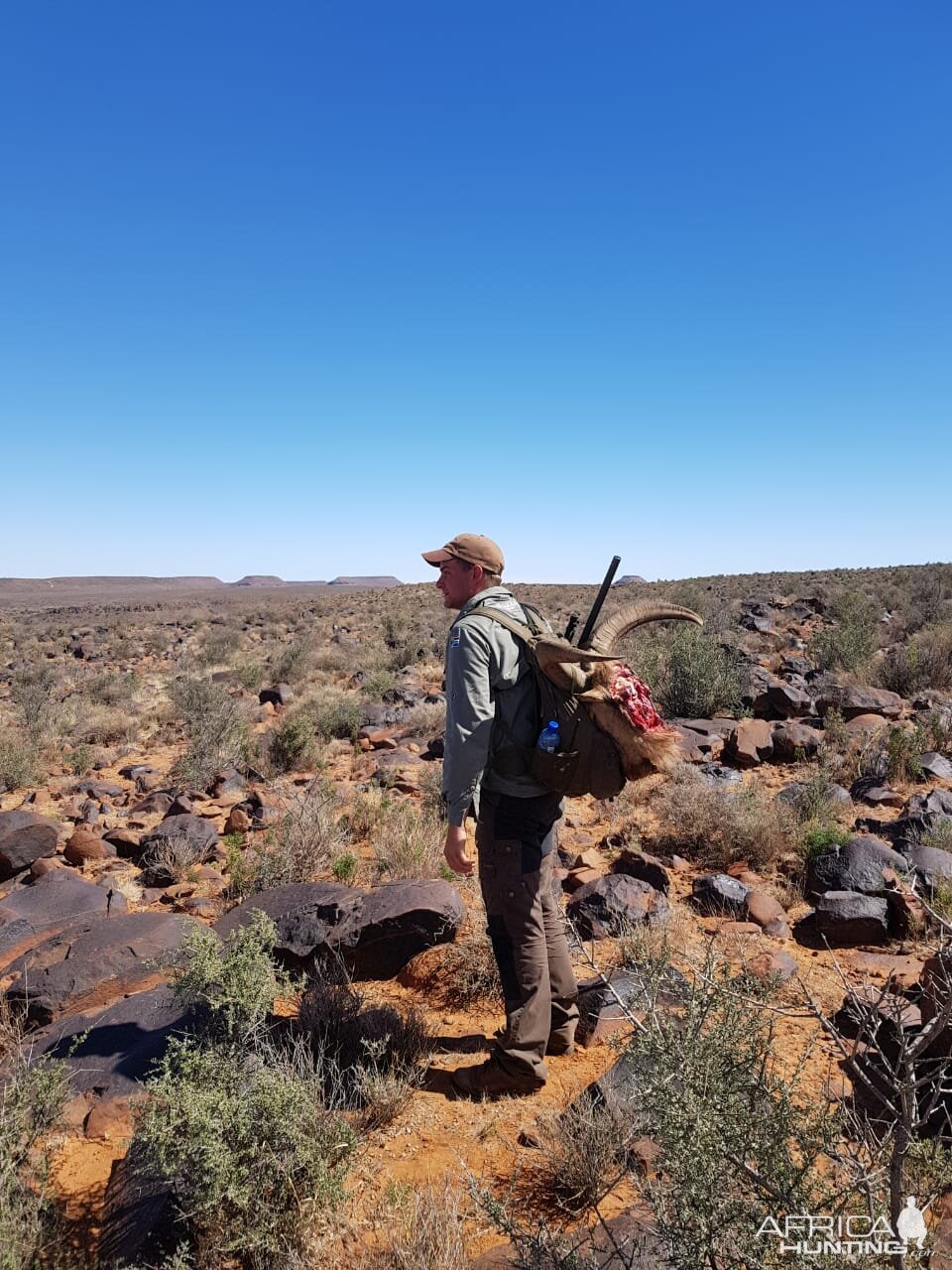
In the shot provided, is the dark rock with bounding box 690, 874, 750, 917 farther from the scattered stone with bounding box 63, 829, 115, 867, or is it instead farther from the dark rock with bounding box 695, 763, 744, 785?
the scattered stone with bounding box 63, 829, 115, 867

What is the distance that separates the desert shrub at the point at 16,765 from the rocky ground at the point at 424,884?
0.04 m

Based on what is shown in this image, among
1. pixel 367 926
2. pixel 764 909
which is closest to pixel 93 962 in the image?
pixel 367 926

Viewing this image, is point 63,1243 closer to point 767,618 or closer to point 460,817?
point 460,817

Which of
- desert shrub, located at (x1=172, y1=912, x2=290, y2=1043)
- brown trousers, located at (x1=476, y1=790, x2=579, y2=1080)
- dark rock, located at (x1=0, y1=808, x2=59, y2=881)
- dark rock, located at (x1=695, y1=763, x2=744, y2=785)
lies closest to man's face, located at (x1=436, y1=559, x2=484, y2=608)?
brown trousers, located at (x1=476, y1=790, x2=579, y2=1080)

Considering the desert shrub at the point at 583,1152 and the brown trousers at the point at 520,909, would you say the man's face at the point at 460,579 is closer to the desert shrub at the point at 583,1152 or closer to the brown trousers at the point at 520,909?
the brown trousers at the point at 520,909

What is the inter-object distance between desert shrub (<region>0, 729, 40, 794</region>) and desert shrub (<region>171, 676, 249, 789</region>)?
1.75m

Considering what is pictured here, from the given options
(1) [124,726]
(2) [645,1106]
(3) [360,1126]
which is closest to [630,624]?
(2) [645,1106]

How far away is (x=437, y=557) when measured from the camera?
3.40 m

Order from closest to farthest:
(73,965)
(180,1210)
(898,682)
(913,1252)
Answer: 1. (913,1252)
2. (180,1210)
3. (73,965)
4. (898,682)

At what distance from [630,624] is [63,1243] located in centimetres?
313

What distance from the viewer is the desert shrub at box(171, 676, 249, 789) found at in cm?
870

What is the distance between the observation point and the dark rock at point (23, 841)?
616 cm

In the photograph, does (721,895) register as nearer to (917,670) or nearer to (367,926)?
(367,926)

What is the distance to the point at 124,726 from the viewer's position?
1145cm
